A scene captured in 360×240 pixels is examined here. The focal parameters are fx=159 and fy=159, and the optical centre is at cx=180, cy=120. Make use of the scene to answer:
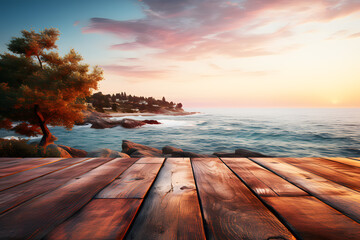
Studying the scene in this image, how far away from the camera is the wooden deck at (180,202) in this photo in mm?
830

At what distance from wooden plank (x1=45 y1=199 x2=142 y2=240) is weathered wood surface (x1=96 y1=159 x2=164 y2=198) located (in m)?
0.09

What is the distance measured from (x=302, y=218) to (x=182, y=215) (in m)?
0.71

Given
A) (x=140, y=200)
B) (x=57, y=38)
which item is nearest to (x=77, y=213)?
(x=140, y=200)

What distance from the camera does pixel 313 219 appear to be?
94cm

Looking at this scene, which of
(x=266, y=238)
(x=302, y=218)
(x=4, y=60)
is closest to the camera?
(x=266, y=238)

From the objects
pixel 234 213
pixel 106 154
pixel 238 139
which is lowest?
pixel 238 139

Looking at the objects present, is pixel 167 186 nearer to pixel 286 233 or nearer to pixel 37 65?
pixel 286 233

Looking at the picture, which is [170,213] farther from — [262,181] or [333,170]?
[333,170]

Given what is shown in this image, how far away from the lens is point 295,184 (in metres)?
1.44

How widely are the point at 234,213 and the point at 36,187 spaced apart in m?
1.64

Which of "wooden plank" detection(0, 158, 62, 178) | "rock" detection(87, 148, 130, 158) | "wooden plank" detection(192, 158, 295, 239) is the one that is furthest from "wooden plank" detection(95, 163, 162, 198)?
"rock" detection(87, 148, 130, 158)

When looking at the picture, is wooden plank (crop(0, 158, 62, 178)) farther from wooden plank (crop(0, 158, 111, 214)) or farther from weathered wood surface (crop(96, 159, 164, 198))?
weathered wood surface (crop(96, 159, 164, 198))

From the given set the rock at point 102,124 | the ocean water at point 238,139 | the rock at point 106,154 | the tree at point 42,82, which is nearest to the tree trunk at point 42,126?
the tree at point 42,82

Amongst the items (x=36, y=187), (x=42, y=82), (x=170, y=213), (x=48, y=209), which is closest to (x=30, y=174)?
(x=36, y=187)
